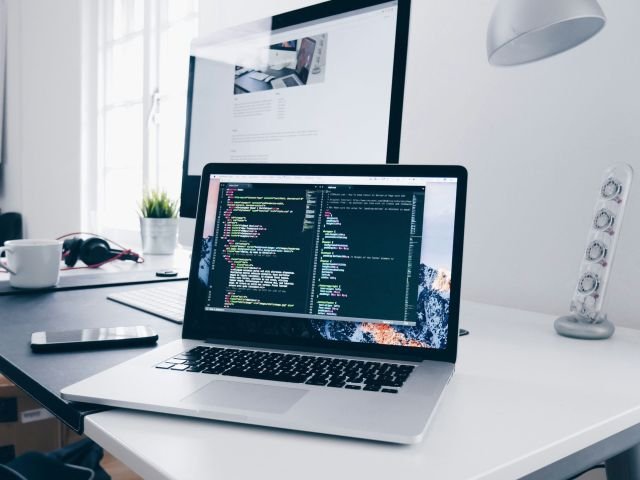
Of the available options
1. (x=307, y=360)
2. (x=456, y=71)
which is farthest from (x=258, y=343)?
(x=456, y=71)

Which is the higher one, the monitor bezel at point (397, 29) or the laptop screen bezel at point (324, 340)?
the monitor bezel at point (397, 29)

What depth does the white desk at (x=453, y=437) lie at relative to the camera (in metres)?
0.39

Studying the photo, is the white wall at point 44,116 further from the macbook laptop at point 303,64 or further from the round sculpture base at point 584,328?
the round sculpture base at point 584,328

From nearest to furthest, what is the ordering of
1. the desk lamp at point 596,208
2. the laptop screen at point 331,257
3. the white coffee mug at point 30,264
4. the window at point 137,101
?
the laptop screen at point 331,257, the desk lamp at point 596,208, the white coffee mug at point 30,264, the window at point 137,101

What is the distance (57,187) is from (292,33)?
2.36 metres

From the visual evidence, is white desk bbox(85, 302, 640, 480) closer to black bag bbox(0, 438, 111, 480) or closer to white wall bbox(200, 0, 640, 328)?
white wall bbox(200, 0, 640, 328)

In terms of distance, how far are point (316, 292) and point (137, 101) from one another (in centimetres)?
219

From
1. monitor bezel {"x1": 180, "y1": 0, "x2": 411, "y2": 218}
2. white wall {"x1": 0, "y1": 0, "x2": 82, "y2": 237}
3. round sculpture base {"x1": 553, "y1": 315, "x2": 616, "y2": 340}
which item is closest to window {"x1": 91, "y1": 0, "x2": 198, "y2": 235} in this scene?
white wall {"x1": 0, "y1": 0, "x2": 82, "y2": 237}

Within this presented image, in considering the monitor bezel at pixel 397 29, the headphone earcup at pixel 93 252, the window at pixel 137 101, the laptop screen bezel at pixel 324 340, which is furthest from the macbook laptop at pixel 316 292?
the window at pixel 137 101

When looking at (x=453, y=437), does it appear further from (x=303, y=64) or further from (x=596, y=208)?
(x=303, y=64)

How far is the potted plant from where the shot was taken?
1.58m

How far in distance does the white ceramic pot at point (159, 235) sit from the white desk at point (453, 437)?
44.8 inches

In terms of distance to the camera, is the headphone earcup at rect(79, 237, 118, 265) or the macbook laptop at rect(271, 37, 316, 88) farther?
the headphone earcup at rect(79, 237, 118, 265)

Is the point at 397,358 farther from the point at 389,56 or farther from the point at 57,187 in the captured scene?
the point at 57,187
